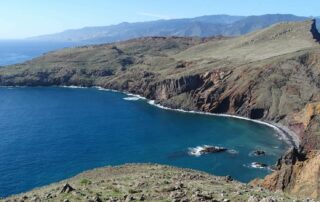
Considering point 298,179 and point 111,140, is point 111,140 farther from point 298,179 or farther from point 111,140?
point 298,179

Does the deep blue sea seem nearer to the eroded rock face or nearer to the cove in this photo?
the cove

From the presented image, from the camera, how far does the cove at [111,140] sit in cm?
10162

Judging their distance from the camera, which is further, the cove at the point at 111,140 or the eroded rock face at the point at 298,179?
the cove at the point at 111,140

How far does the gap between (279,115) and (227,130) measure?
66.1ft

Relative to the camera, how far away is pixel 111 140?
12731 centimetres

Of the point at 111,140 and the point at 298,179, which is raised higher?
the point at 298,179

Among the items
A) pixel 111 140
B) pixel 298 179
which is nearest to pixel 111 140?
pixel 111 140

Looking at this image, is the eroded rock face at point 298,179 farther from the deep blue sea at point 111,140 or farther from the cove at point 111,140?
the cove at point 111,140

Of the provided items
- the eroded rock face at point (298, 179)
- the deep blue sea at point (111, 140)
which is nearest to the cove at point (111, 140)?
the deep blue sea at point (111, 140)

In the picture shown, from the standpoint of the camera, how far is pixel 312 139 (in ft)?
347

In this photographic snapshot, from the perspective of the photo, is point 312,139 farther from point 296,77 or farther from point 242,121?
point 296,77

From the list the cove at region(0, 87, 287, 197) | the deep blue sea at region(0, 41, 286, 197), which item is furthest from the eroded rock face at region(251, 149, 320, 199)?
the cove at region(0, 87, 287, 197)

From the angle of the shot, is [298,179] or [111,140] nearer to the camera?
[298,179]

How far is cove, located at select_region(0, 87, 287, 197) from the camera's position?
102 m
